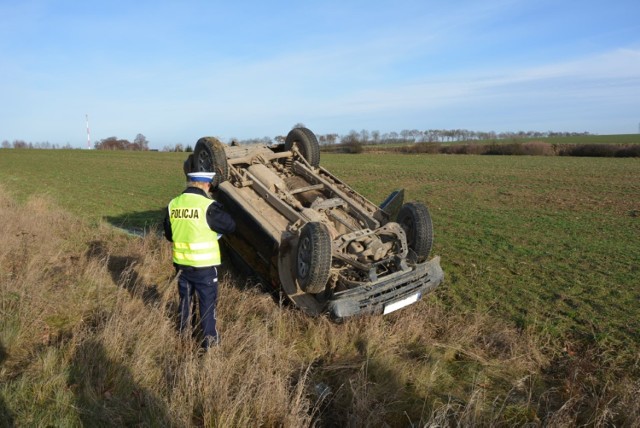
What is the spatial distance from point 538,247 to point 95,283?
7.58 m

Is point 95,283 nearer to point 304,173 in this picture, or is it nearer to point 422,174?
point 304,173

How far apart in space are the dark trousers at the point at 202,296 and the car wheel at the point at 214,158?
258 cm

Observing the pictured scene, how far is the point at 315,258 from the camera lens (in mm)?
4480

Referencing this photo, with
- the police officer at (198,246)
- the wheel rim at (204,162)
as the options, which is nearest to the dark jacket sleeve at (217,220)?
the police officer at (198,246)

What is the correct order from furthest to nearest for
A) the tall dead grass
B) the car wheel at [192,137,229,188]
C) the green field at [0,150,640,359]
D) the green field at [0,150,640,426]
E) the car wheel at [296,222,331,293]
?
1. the car wheel at [192,137,229,188]
2. the green field at [0,150,640,359]
3. the car wheel at [296,222,331,293]
4. the green field at [0,150,640,426]
5. the tall dead grass

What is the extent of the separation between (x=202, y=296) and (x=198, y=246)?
0.48 metres

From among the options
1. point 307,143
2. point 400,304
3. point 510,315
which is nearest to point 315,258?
point 400,304

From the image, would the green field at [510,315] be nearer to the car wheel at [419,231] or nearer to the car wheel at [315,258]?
the car wheel at [315,258]

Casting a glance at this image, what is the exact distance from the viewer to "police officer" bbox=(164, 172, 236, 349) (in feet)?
13.0

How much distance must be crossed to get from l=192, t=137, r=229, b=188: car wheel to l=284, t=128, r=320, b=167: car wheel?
1.51 metres

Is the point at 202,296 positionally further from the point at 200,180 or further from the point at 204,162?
the point at 204,162

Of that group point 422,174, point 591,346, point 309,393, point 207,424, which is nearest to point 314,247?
point 309,393

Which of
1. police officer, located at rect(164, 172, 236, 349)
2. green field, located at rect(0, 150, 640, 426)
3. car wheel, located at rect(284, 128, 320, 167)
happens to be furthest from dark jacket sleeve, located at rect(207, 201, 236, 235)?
car wheel, located at rect(284, 128, 320, 167)

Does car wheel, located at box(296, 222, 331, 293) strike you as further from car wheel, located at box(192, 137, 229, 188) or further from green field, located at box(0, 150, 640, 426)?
car wheel, located at box(192, 137, 229, 188)
